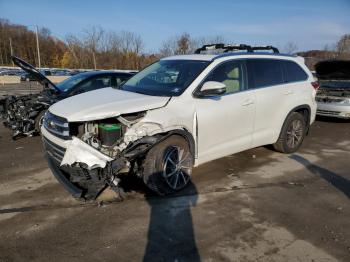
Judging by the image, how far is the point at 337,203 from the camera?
4.55 m

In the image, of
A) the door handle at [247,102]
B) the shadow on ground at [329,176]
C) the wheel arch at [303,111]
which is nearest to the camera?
the shadow on ground at [329,176]

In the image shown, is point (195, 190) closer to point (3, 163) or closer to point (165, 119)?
point (165, 119)

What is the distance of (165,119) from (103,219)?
145cm

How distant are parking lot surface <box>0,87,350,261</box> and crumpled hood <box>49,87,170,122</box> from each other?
1171 mm

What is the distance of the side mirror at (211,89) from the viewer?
15.3 ft

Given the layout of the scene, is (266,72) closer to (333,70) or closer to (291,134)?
(291,134)

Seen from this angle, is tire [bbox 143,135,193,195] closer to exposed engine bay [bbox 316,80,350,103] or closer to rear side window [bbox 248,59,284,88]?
rear side window [bbox 248,59,284,88]

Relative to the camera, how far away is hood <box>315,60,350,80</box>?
1076 centimetres

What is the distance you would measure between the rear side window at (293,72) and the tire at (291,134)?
68 cm

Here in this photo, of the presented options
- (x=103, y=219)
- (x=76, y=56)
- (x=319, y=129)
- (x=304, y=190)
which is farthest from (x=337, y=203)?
(x=76, y=56)

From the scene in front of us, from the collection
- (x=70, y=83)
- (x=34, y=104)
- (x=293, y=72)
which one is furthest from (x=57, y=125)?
(x=293, y=72)

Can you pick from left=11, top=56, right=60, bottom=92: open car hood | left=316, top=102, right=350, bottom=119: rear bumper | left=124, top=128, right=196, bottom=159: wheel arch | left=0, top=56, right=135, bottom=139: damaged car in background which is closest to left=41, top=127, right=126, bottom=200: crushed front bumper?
left=124, top=128, right=196, bottom=159: wheel arch

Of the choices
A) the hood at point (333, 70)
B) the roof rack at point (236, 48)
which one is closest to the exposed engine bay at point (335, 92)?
the hood at point (333, 70)

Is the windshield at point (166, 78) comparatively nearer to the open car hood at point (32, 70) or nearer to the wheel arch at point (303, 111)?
the wheel arch at point (303, 111)
